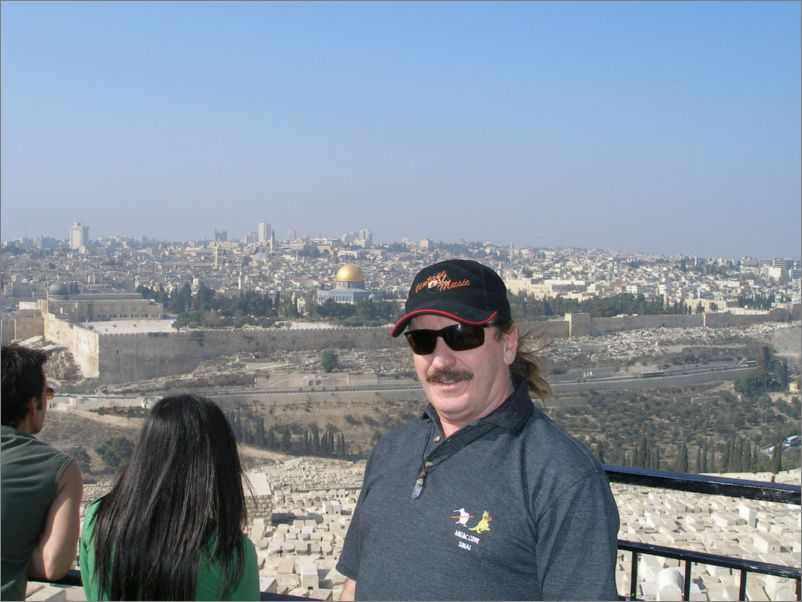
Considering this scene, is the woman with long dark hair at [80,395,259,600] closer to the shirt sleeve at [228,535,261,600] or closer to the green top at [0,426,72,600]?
the shirt sleeve at [228,535,261,600]

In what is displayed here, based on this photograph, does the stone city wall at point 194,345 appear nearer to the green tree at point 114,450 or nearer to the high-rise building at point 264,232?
the green tree at point 114,450

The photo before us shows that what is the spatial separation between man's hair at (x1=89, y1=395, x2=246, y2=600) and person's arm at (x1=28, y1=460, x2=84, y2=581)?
25cm

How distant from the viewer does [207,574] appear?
132 cm

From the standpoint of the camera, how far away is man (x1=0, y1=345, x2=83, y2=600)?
5.08ft

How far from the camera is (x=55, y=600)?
7.11 feet

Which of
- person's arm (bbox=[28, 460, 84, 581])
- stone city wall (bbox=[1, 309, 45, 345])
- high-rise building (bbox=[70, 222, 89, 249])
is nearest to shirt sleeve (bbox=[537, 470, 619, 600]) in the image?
person's arm (bbox=[28, 460, 84, 581])

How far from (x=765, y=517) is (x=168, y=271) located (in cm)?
4719

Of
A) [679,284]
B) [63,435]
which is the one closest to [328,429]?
[63,435]

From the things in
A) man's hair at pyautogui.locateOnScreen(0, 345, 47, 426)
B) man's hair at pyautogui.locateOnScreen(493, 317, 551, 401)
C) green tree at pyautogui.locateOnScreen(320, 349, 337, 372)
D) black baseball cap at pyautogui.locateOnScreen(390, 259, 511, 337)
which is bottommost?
green tree at pyautogui.locateOnScreen(320, 349, 337, 372)

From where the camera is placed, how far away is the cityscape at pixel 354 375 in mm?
9961

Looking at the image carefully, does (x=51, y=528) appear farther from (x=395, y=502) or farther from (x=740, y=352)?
(x=740, y=352)

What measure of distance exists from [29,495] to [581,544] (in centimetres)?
100

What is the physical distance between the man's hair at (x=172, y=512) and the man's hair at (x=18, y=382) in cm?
36

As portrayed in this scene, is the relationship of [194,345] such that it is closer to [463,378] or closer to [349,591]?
[349,591]
